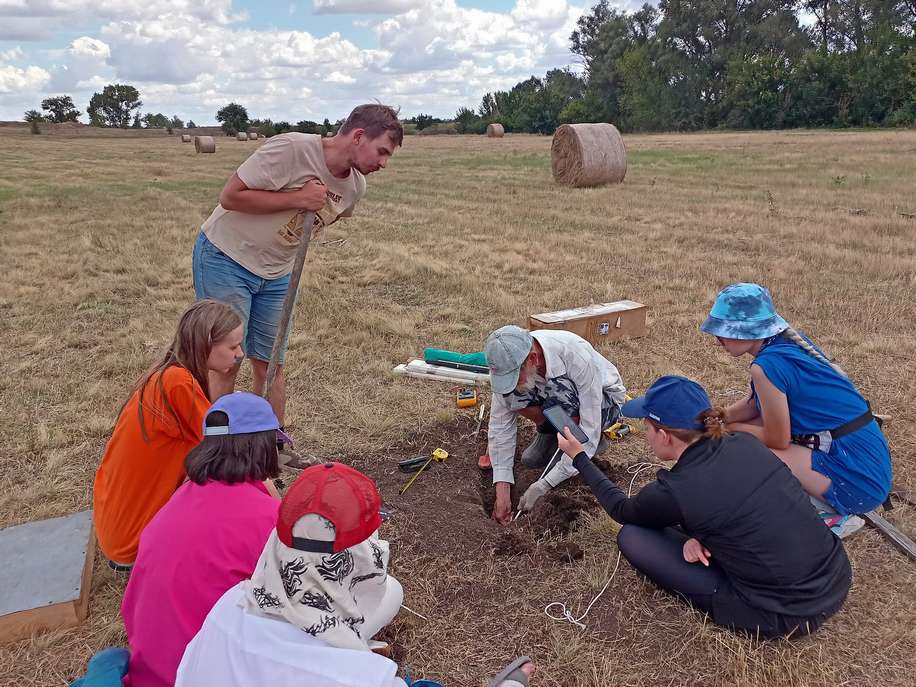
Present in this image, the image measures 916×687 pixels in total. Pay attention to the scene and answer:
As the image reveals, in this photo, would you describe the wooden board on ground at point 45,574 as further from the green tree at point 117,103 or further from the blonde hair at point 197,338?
the green tree at point 117,103

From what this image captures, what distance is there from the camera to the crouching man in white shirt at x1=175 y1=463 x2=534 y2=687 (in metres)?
1.46

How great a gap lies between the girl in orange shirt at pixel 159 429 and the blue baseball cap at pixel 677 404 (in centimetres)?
167

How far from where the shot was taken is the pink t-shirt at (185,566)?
6.60ft

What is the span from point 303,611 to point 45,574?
1.97m

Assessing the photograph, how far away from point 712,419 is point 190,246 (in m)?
8.62

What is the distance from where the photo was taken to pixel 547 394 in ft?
11.8

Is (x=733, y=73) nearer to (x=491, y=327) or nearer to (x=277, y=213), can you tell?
(x=491, y=327)

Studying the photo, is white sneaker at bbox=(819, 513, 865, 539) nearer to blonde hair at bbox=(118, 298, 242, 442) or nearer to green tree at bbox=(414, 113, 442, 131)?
blonde hair at bbox=(118, 298, 242, 442)

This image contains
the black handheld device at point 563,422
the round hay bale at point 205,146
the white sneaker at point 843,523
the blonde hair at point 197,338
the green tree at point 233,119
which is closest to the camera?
the blonde hair at point 197,338

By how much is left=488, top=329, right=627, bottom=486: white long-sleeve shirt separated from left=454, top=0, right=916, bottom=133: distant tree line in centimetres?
3919

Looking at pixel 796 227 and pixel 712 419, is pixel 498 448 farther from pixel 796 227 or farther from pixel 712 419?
pixel 796 227

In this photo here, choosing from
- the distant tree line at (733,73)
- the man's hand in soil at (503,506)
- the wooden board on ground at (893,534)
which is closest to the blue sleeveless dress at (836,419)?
the wooden board on ground at (893,534)

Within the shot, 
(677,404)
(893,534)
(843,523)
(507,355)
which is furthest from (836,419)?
(507,355)

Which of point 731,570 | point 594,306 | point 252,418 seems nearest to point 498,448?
point 731,570
